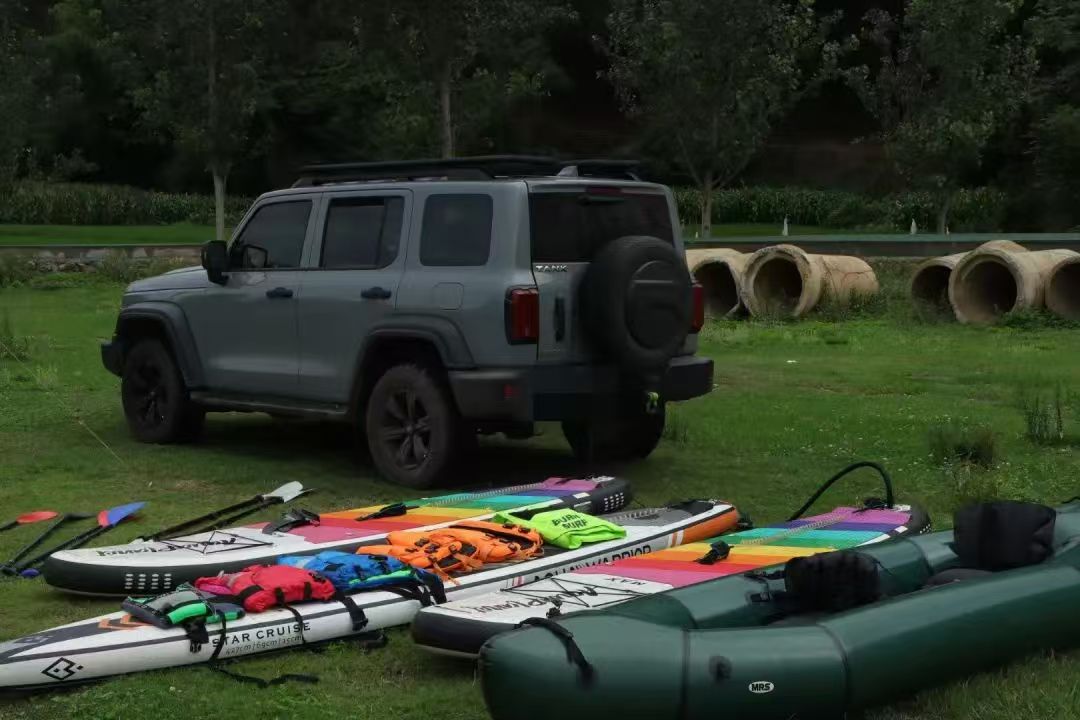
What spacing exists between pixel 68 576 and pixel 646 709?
3.26m

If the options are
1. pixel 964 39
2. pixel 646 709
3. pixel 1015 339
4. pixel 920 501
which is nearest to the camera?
pixel 646 709

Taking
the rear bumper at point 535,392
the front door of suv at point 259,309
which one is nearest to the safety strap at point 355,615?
the rear bumper at point 535,392

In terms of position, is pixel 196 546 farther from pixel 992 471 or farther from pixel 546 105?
pixel 546 105

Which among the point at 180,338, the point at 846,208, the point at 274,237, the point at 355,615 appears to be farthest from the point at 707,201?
the point at 355,615

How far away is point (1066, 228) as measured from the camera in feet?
123

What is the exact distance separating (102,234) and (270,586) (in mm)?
38988

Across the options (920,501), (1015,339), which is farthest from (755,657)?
(1015,339)

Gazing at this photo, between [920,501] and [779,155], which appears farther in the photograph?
[779,155]

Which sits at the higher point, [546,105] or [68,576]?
[546,105]

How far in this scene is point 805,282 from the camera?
803 inches

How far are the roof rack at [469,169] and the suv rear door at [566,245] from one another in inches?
12.5

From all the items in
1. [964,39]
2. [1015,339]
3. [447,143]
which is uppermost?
[964,39]

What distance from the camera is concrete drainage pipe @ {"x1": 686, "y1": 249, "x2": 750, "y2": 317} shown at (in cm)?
2142

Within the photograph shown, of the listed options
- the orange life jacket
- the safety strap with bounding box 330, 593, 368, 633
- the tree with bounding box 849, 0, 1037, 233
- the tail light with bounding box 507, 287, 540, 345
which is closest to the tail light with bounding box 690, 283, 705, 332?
the tail light with bounding box 507, 287, 540, 345
